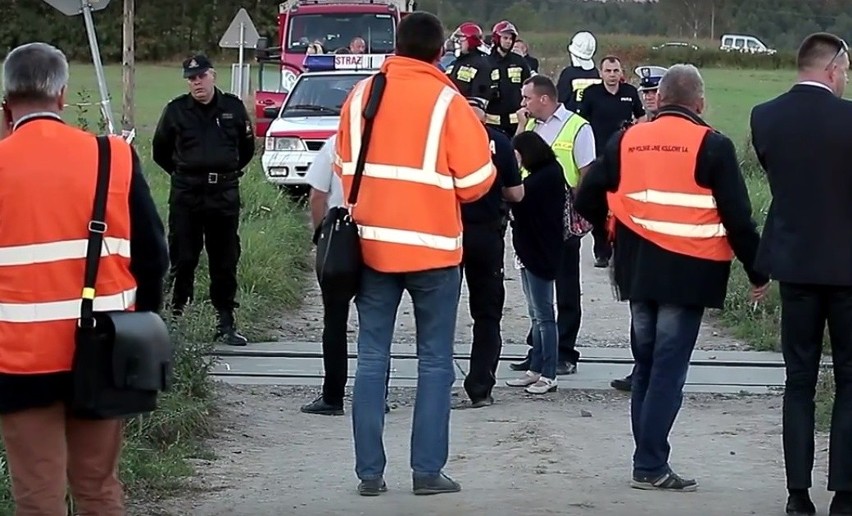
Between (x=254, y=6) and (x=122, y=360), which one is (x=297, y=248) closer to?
(x=122, y=360)

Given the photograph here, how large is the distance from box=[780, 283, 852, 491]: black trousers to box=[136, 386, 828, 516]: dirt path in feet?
0.99

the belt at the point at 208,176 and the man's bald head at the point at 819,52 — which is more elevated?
the man's bald head at the point at 819,52

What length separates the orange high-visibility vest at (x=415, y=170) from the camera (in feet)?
20.3

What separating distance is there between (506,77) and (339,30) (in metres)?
8.73

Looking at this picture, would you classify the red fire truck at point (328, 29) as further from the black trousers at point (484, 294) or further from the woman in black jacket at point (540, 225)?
the black trousers at point (484, 294)

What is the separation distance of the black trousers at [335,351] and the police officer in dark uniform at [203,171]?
1.98 metres

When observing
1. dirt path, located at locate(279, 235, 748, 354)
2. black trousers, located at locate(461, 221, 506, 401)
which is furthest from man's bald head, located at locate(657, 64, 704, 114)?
dirt path, located at locate(279, 235, 748, 354)

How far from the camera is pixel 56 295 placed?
179 inches

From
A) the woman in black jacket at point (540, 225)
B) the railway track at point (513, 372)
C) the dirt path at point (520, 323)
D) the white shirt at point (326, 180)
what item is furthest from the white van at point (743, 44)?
the white shirt at point (326, 180)

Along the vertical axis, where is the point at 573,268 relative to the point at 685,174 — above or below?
below

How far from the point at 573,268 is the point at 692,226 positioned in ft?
9.68

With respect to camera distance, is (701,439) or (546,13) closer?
(701,439)

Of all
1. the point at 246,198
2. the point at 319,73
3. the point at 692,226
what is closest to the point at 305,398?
the point at 692,226

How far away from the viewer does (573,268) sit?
31.3ft
